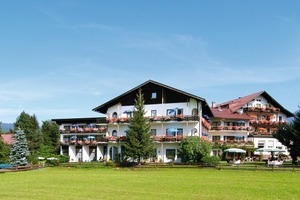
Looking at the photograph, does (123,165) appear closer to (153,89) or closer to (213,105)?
(153,89)

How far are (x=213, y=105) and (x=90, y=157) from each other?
25258 mm

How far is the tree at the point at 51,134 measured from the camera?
71.7 metres

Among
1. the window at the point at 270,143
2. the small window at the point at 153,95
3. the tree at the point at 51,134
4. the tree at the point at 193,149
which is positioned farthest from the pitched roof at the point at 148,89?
the window at the point at 270,143

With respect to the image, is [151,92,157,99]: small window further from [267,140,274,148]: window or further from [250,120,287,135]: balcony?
[267,140,274,148]: window

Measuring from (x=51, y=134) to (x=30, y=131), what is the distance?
282 inches

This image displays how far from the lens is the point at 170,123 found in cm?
5384

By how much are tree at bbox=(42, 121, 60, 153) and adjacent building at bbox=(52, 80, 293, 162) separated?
6.23 feet

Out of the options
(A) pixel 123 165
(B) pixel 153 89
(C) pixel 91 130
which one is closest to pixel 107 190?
(A) pixel 123 165

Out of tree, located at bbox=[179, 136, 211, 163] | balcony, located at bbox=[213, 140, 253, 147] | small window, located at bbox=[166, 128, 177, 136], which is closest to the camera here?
tree, located at bbox=[179, 136, 211, 163]

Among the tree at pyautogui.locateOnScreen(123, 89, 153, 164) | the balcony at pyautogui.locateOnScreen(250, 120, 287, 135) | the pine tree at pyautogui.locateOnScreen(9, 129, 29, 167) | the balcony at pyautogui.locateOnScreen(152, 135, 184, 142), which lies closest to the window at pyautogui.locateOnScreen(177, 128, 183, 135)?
the balcony at pyautogui.locateOnScreen(152, 135, 184, 142)

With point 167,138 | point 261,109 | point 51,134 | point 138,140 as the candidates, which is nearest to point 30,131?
point 51,134

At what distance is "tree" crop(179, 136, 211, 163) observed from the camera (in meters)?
46.6

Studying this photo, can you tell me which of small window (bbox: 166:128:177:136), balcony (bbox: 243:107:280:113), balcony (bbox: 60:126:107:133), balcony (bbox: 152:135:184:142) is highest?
balcony (bbox: 243:107:280:113)

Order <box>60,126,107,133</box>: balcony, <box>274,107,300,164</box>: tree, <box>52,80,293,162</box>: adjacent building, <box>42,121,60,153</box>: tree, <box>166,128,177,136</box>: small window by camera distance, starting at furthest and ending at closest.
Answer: <box>42,121,60,153</box>: tree → <box>60,126,107,133</box>: balcony → <box>166,128,177,136</box>: small window → <box>52,80,293,162</box>: adjacent building → <box>274,107,300,164</box>: tree
